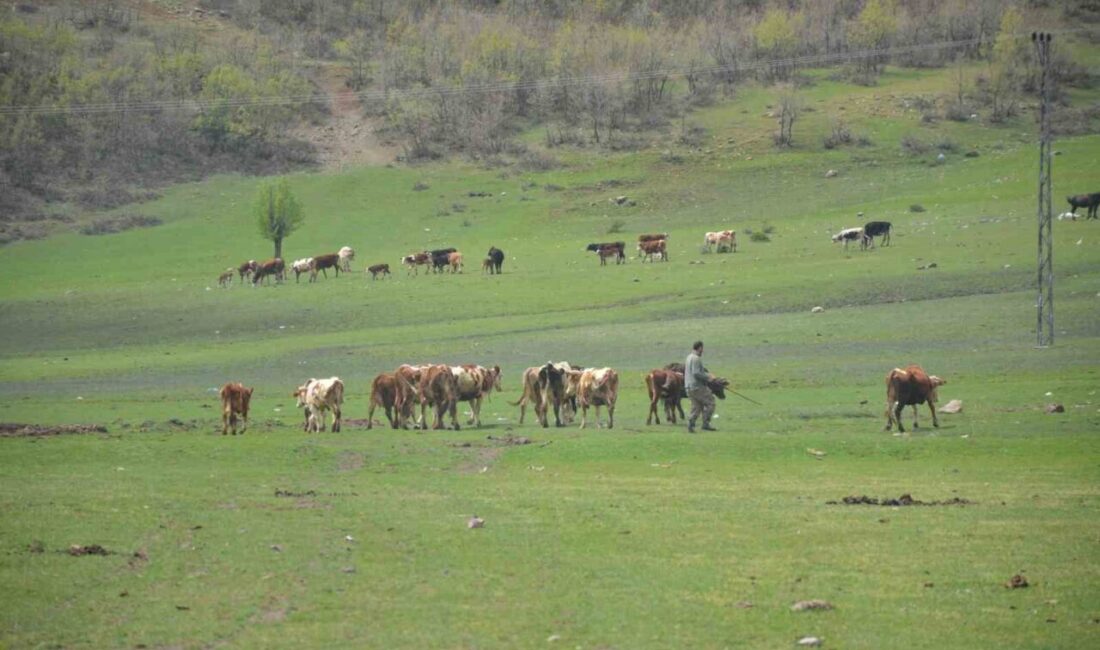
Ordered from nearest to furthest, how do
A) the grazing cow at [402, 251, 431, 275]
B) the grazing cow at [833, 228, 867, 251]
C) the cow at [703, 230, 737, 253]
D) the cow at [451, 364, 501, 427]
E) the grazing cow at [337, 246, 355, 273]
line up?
the cow at [451, 364, 501, 427] < the grazing cow at [833, 228, 867, 251] < the cow at [703, 230, 737, 253] < the grazing cow at [402, 251, 431, 275] < the grazing cow at [337, 246, 355, 273]

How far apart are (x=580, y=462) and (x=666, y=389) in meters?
5.78

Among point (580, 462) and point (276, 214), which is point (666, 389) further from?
point (276, 214)

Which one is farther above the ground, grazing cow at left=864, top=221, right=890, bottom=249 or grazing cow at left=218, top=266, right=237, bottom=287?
grazing cow at left=864, top=221, right=890, bottom=249

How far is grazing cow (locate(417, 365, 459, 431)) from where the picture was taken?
98.2 ft

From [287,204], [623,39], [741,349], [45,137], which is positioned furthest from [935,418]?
[623,39]

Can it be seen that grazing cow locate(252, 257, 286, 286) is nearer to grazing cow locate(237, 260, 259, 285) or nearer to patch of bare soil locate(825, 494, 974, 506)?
grazing cow locate(237, 260, 259, 285)

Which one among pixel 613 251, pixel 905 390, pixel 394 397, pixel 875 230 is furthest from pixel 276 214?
pixel 905 390

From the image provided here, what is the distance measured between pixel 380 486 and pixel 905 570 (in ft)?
29.4

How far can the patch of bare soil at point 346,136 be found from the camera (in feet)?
319

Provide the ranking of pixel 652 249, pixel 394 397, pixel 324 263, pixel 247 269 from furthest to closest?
pixel 324 263, pixel 247 269, pixel 652 249, pixel 394 397

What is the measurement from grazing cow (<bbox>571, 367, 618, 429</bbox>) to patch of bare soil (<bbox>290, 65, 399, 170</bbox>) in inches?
2679

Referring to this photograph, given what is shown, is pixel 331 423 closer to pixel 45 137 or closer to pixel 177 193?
pixel 177 193

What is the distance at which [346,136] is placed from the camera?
101562mm

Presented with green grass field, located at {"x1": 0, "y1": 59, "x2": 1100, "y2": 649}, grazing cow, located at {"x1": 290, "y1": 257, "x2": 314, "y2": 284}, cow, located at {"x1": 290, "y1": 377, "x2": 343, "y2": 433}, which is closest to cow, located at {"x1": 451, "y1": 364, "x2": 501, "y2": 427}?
green grass field, located at {"x1": 0, "y1": 59, "x2": 1100, "y2": 649}
